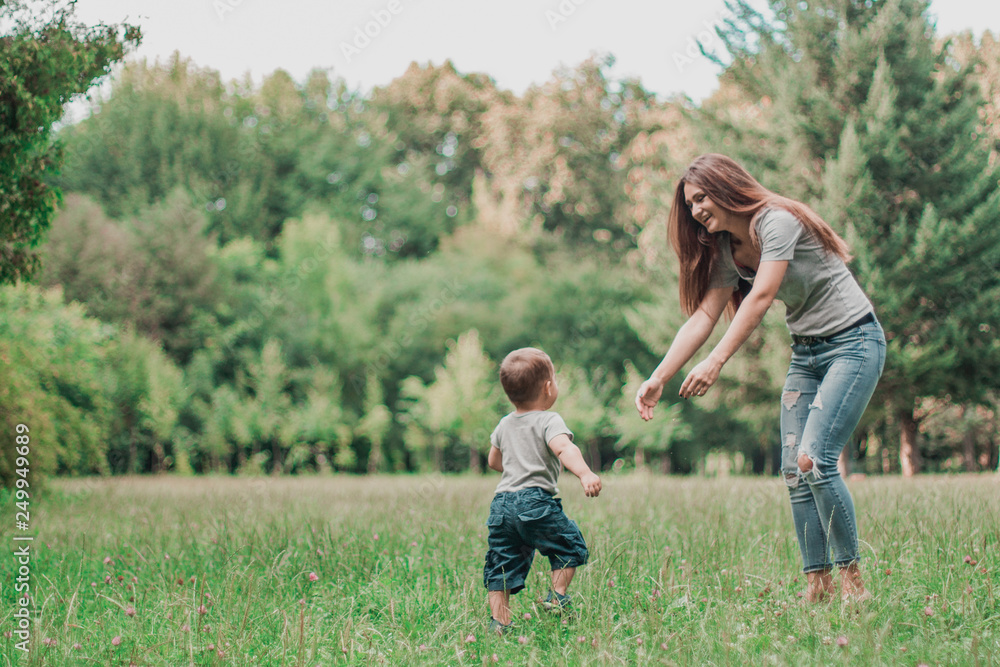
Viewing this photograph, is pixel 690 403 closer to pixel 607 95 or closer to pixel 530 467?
pixel 607 95

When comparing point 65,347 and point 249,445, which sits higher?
point 65,347

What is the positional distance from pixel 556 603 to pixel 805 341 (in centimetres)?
153

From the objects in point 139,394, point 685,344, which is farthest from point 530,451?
point 139,394

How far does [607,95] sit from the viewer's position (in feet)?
86.0

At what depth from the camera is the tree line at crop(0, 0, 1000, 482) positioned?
42.5ft

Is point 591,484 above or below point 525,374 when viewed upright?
below

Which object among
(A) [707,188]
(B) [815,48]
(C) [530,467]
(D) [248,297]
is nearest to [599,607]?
(C) [530,467]

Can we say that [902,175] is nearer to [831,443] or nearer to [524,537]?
[831,443]

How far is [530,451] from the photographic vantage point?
10.1 feet

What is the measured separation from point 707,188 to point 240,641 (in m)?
2.50

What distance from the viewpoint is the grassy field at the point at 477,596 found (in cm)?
250

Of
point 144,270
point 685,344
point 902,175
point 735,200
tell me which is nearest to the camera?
point 735,200

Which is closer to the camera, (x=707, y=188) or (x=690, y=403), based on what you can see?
(x=707, y=188)

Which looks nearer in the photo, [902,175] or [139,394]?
[902,175]
